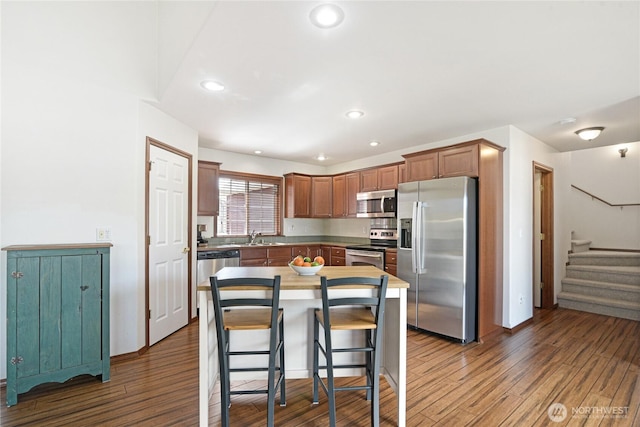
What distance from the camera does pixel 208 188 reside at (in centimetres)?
472

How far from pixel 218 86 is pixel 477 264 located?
3343 millimetres

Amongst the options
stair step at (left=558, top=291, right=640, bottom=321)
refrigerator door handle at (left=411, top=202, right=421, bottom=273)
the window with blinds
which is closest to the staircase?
stair step at (left=558, top=291, right=640, bottom=321)

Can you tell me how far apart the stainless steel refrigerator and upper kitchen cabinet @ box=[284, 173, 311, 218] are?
7.97ft

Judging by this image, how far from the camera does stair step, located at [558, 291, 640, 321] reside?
14.0 ft

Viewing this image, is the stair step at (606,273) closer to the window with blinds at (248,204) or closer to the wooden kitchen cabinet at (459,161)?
the wooden kitchen cabinet at (459,161)

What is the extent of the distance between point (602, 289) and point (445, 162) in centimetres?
342

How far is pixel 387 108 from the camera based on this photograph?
127 inches

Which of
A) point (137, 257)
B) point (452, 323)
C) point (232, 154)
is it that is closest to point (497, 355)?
point (452, 323)

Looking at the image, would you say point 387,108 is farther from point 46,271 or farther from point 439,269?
point 46,271

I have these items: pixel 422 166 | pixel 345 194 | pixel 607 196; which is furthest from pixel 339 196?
pixel 607 196

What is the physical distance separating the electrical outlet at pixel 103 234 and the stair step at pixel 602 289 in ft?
21.3

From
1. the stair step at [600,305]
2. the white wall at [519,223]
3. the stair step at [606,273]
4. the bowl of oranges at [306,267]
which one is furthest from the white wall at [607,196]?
the bowl of oranges at [306,267]

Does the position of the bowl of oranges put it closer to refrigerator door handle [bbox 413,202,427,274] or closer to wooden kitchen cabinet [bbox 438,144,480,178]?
refrigerator door handle [bbox 413,202,427,274]

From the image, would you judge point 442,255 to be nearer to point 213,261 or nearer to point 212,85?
point 212,85
